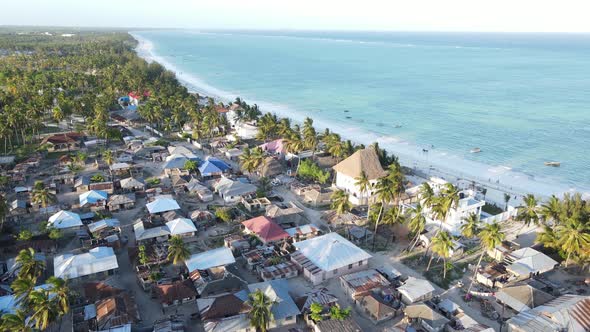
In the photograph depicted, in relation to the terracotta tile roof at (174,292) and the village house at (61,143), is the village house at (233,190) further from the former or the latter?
the village house at (61,143)

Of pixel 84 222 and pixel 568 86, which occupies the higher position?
pixel 568 86

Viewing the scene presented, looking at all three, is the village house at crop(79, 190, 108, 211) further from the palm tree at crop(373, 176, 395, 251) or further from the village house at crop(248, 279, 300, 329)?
the palm tree at crop(373, 176, 395, 251)

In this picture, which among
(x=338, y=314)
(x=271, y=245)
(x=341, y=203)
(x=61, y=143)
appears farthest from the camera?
(x=61, y=143)

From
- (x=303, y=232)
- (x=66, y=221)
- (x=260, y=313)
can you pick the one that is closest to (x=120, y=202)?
(x=66, y=221)

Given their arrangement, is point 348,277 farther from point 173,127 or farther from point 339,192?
point 173,127

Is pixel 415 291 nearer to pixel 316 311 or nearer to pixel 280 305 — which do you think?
pixel 316 311

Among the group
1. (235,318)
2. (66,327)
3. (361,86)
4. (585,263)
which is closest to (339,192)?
(235,318)
